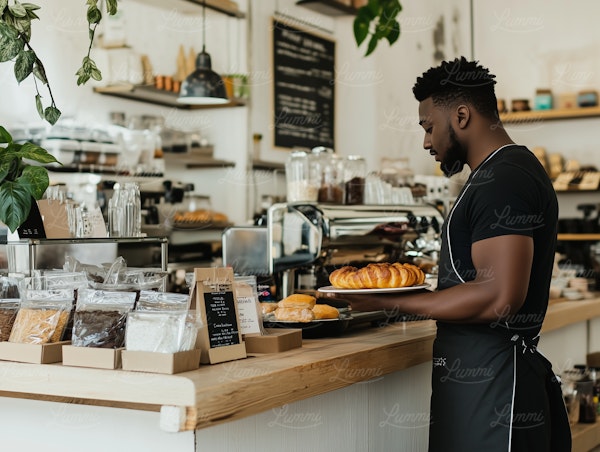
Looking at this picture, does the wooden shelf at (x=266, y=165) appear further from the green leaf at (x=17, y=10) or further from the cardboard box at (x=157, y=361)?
the cardboard box at (x=157, y=361)

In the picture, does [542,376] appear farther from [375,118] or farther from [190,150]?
[375,118]

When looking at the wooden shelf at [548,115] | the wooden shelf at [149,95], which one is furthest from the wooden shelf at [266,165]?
the wooden shelf at [548,115]

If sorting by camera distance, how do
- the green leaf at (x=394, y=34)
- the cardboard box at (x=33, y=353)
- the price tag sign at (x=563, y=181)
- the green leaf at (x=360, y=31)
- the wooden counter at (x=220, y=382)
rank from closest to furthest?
1. the wooden counter at (x=220, y=382)
2. the cardboard box at (x=33, y=353)
3. the green leaf at (x=360, y=31)
4. the green leaf at (x=394, y=34)
5. the price tag sign at (x=563, y=181)

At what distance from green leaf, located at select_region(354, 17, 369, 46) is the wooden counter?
4.59 ft

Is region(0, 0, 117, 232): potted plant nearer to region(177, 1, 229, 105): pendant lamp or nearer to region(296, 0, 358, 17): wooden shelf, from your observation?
region(177, 1, 229, 105): pendant lamp

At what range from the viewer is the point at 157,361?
1891mm

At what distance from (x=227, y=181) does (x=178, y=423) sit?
506cm

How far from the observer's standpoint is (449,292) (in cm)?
215

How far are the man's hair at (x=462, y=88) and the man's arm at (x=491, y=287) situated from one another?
40 centimetres

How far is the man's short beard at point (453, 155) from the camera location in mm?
2275

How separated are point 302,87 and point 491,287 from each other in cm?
543

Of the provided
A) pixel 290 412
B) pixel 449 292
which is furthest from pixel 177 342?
pixel 449 292

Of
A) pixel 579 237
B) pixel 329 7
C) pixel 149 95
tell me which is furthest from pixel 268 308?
pixel 329 7

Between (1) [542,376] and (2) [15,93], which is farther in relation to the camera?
(2) [15,93]
